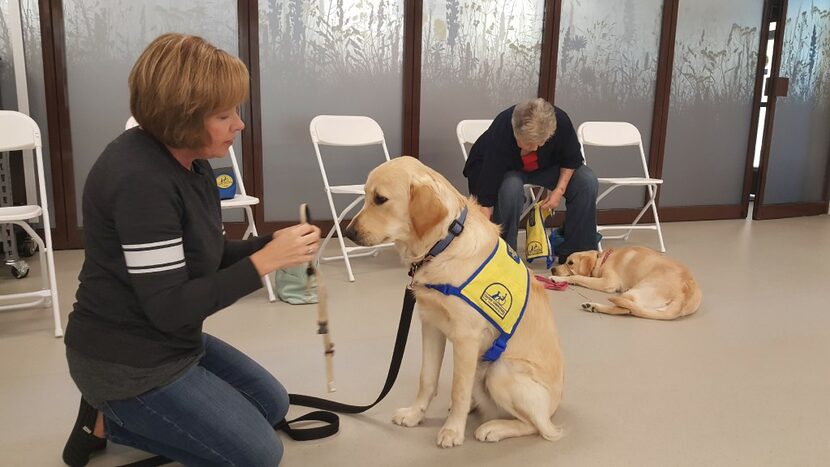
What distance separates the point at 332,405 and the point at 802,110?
5.86 metres

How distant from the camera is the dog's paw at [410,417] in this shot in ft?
5.93

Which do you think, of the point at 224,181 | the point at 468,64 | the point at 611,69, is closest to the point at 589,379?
the point at 224,181

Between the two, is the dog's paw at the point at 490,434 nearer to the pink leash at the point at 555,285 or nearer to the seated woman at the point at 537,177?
the pink leash at the point at 555,285

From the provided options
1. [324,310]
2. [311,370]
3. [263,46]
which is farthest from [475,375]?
[263,46]

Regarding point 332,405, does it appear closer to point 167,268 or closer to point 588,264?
point 167,268

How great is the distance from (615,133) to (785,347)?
8.05ft

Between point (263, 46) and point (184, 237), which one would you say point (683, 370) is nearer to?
point (184, 237)

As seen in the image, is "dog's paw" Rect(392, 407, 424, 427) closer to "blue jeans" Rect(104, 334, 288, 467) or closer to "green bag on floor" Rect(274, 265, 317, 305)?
"blue jeans" Rect(104, 334, 288, 467)

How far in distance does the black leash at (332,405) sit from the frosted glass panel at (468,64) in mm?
2967

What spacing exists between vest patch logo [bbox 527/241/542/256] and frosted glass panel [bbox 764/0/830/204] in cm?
337

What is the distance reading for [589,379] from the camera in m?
2.17

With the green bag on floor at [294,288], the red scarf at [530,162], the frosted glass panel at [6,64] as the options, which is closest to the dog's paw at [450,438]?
the green bag on floor at [294,288]

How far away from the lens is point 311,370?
7.22 ft

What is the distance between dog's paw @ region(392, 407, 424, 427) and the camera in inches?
71.1
